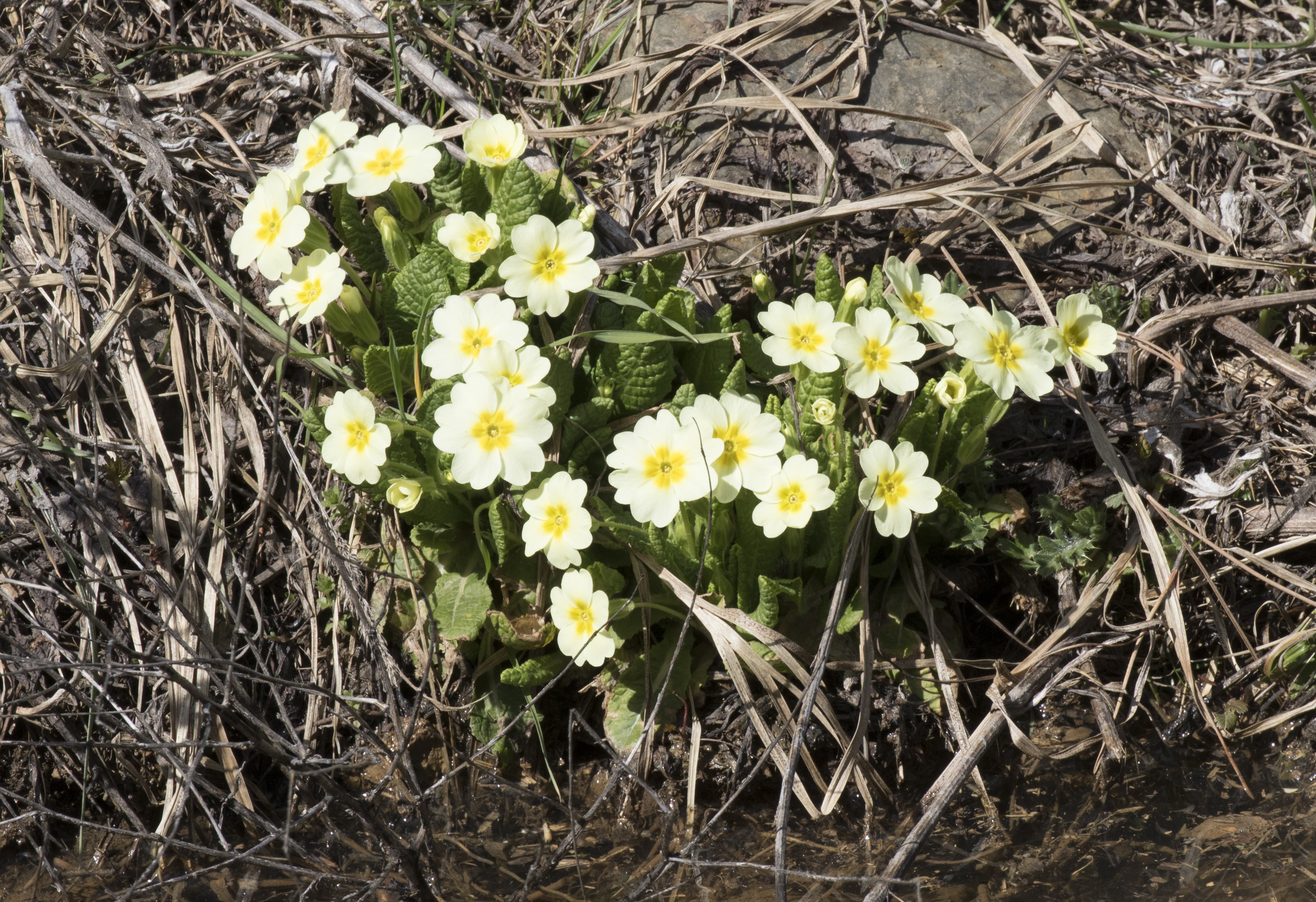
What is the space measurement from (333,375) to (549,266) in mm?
695

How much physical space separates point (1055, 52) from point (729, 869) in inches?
108

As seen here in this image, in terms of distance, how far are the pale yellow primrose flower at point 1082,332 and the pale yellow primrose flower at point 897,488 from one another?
0.43 meters

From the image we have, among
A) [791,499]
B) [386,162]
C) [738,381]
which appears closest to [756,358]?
[738,381]

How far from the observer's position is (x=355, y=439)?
2102 mm

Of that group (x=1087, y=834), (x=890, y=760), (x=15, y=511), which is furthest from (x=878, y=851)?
(x=15, y=511)

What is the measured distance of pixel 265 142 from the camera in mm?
3002

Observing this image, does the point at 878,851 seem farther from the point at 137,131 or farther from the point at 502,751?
the point at 137,131

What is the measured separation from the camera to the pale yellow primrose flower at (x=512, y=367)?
2.04 meters

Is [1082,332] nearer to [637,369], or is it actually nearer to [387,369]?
[637,369]

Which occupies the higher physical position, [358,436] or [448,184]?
[448,184]

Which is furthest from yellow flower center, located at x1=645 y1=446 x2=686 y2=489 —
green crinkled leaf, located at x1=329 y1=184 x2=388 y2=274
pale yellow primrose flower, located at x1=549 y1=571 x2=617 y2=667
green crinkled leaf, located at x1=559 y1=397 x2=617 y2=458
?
green crinkled leaf, located at x1=329 y1=184 x2=388 y2=274

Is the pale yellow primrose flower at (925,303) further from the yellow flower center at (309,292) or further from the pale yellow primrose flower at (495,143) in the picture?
the yellow flower center at (309,292)

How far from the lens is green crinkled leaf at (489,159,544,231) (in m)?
2.36

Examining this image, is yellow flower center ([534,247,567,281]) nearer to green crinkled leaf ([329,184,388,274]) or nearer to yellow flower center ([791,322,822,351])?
yellow flower center ([791,322,822,351])
